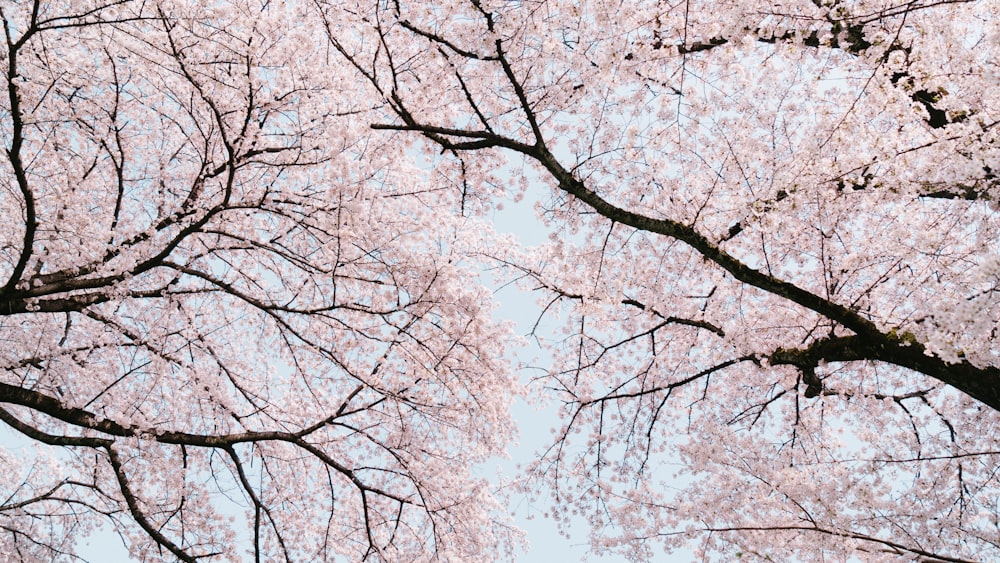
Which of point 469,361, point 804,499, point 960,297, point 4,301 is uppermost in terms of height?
point 469,361

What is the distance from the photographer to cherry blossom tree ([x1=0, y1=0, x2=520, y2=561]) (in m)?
5.73

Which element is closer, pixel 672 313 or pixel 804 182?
pixel 804 182

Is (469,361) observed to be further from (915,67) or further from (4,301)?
(915,67)

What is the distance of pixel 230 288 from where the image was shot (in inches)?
244

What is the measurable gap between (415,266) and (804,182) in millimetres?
3734

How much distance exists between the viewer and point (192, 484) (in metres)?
7.18

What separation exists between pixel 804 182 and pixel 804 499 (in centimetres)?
281

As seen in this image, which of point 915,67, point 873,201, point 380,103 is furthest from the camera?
point 380,103

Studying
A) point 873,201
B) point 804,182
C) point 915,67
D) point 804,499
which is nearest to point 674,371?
point 804,499

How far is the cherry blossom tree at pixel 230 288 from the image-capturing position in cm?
573

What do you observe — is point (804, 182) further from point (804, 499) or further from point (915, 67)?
point (804, 499)

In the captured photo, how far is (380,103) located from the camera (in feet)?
20.8

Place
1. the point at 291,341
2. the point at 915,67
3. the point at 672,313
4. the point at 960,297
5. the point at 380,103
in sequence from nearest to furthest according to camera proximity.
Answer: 1. the point at 960,297
2. the point at 915,67
3. the point at 380,103
4. the point at 672,313
5. the point at 291,341

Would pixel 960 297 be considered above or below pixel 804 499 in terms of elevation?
above
